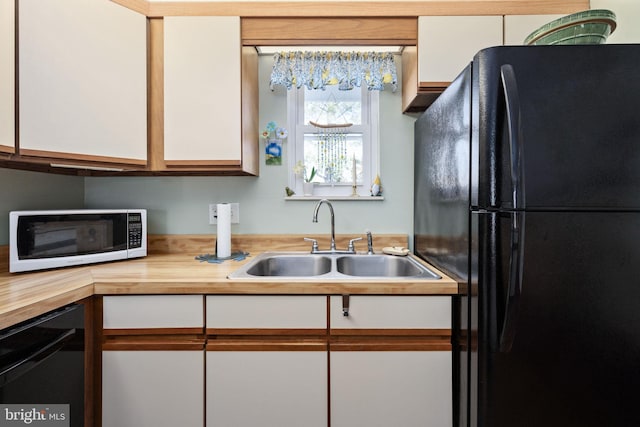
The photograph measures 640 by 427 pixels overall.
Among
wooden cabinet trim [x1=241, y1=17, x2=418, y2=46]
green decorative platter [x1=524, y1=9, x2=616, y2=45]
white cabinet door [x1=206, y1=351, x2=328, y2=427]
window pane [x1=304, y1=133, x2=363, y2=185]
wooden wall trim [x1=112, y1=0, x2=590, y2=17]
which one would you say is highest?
wooden wall trim [x1=112, y1=0, x2=590, y2=17]

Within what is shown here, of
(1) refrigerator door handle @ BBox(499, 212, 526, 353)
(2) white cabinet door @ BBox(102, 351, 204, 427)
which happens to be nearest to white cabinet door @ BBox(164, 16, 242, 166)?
(2) white cabinet door @ BBox(102, 351, 204, 427)

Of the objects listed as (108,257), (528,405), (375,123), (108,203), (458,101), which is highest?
(375,123)

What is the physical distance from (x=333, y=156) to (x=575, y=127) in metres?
1.25

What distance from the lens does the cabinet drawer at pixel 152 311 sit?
120 centimetres

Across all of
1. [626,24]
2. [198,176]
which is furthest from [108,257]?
[626,24]

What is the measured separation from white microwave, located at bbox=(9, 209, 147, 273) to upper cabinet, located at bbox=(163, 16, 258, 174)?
52 cm

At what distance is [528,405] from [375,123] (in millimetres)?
1564

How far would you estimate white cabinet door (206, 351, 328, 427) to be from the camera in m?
1.19

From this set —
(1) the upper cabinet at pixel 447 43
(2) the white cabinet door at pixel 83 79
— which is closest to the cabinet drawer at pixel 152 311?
(2) the white cabinet door at pixel 83 79

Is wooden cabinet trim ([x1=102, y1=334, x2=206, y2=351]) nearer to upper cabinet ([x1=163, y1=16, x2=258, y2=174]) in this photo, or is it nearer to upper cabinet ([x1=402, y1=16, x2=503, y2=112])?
upper cabinet ([x1=163, y1=16, x2=258, y2=174])

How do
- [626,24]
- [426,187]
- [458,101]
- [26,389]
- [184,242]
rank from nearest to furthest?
[26,389] < [458,101] < [626,24] < [426,187] < [184,242]

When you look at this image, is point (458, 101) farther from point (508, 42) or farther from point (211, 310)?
point (211, 310)

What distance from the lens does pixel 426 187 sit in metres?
1.60

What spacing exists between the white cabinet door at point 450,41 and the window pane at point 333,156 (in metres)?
0.59
